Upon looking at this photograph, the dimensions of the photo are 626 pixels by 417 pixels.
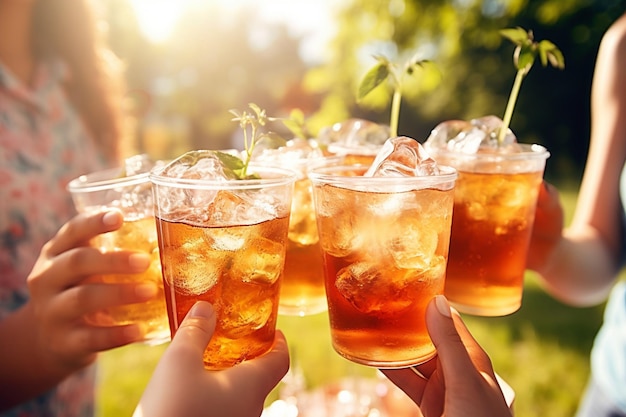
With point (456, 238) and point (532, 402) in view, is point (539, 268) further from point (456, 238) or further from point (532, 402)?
point (532, 402)

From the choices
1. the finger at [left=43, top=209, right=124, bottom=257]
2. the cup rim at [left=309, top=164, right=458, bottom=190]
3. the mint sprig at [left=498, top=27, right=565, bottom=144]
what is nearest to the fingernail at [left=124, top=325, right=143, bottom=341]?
the finger at [left=43, top=209, right=124, bottom=257]

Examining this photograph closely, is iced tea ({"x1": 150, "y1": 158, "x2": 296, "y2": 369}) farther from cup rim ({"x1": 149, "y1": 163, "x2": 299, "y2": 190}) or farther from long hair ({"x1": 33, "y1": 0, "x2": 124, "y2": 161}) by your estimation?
long hair ({"x1": 33, "y1": 0, "x2": 124, "y2": 161})

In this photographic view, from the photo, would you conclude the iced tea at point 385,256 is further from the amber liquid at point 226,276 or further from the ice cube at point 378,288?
the amber liquid at point 226,276

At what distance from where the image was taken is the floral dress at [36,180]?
234 centimetres

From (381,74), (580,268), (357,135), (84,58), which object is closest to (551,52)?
(381,74)

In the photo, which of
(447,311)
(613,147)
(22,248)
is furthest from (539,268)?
(22,248)

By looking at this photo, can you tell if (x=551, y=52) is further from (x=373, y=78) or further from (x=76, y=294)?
(x=76, y=294)

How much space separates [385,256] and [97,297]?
83cm

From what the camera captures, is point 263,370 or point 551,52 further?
point 551,52

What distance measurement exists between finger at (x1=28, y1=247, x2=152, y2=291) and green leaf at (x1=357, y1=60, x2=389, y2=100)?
77cm

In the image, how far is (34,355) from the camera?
1.81 metres

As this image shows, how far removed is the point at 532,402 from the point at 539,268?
236cm

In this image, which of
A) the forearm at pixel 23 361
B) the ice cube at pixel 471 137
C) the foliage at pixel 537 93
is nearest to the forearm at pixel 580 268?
the ice cube at pixel 471 137

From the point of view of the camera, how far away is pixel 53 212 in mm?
2533
